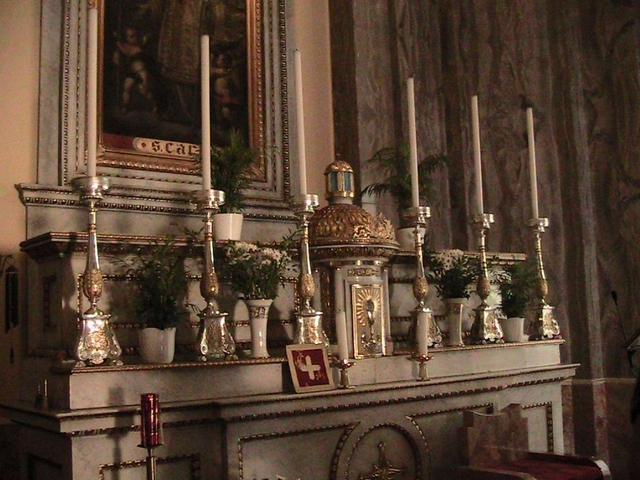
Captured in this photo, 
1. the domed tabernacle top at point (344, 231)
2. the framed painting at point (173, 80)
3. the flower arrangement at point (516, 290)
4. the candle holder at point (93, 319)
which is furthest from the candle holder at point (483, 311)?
the candle holder at point (93, 319)

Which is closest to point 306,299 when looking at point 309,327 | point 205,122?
point 309,327

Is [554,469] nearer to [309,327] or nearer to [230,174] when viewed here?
[309,327]

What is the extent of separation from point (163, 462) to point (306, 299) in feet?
3.58

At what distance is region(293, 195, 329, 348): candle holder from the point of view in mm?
4145

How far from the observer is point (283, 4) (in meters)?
6.58

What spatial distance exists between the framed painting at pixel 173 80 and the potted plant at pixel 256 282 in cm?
171

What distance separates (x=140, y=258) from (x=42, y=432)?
3.05ft

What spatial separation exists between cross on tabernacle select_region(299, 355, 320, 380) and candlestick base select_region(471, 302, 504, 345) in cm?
151

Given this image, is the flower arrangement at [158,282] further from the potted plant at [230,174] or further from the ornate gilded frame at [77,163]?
the ornate gilded frame at [77,163]

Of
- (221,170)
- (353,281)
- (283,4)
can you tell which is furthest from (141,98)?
(353,281)

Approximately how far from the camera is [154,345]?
376 cm

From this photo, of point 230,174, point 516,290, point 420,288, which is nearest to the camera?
point 420,288

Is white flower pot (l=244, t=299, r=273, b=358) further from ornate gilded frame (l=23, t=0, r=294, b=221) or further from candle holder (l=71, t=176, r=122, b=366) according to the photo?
ornate gilded frame (l=23, t=0, r=294, b=221)

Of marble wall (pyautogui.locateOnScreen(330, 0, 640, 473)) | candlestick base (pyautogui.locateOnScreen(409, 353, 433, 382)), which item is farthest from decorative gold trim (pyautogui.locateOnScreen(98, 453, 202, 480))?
marble wall (pyautogui.locateOnScreen(330, 0, 640, 473))
